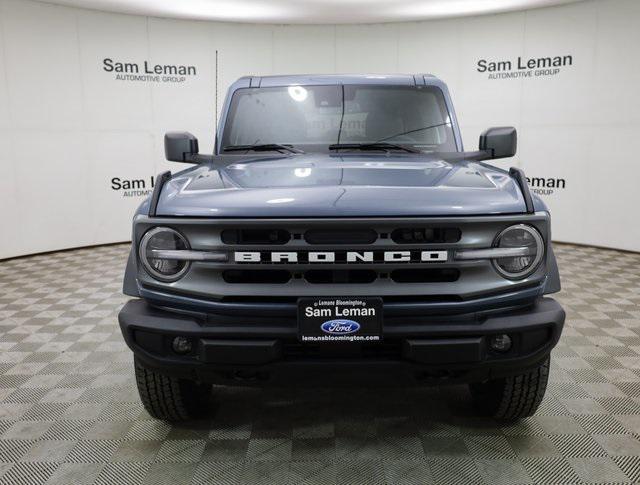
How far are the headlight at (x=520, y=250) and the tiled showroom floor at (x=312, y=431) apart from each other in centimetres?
86

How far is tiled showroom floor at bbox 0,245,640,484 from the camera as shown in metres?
2.21

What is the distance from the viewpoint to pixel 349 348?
1.93 m

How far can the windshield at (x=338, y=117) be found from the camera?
3.03 metres

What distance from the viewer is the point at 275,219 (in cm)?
190

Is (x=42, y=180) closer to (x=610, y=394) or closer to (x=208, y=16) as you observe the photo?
(x=208, y=16)

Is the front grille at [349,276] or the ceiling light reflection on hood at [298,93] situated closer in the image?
the front grille at [349,276]

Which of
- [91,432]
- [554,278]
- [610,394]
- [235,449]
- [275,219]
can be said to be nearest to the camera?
[275,219]

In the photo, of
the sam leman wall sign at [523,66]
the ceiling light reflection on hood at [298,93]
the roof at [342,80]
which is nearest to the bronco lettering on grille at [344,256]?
the ceiling light reflection on hood at [298,93]

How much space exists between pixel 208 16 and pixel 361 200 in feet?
22.3

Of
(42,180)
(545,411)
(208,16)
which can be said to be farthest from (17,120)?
(545,411)

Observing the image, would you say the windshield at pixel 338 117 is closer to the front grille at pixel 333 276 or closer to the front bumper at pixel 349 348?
the front grille at pixel 333 276

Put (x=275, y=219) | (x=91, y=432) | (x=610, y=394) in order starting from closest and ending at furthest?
(x=275, y=219)
(x=91, y=432)
(x=610, y=394)

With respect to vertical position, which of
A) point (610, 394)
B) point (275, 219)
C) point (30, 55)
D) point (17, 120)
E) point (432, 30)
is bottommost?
point (610, 394)

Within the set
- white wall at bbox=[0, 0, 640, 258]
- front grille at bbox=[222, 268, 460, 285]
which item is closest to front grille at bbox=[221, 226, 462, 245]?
front grille at bbox=[222, 268, 460, 285]
